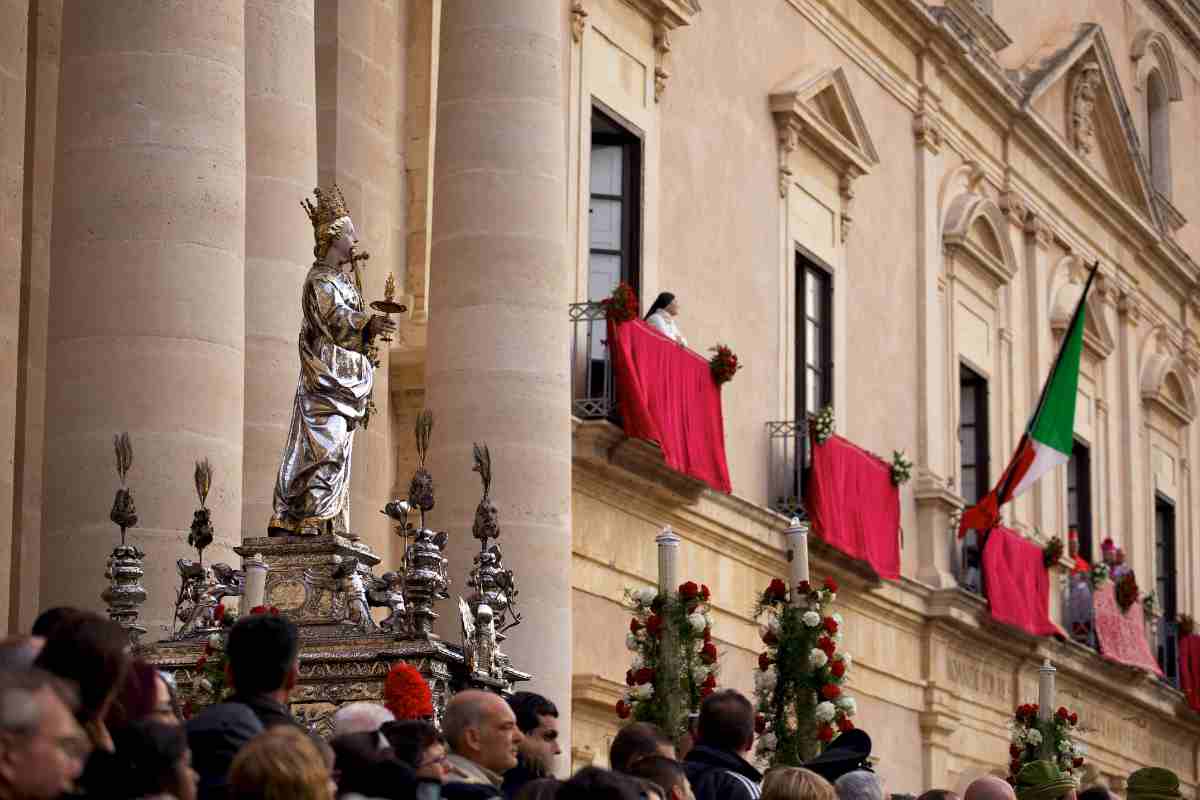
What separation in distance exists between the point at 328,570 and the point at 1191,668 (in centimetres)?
2368

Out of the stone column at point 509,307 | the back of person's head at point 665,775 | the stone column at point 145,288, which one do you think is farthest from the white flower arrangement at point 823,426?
the back of person's head at point 665,775

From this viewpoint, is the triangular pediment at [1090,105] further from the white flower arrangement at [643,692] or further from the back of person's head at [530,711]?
the back of person's head at [530,711]

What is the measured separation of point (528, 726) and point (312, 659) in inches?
91.4

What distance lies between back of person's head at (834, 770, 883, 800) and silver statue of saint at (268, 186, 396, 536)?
9.39 ft

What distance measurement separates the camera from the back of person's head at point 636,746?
7.74m

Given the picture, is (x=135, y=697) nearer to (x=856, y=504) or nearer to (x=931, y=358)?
(x=856, y=504)

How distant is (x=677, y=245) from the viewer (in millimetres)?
20609

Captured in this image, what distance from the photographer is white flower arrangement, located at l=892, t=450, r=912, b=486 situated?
23688 millimetres

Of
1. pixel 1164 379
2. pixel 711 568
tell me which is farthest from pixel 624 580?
pixel 1164 379

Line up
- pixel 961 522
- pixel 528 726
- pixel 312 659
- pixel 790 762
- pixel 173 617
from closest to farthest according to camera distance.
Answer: pixel 528 726 → pixel 312 659 → pixel 173 617 → pixel 790 762 → pixel 961 522

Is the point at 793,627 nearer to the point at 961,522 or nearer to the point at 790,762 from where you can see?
the point at 790,762

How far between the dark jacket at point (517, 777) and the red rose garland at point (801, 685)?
16.0 feet

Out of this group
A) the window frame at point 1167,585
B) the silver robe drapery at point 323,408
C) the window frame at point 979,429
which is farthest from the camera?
the window frame at point 1167,585

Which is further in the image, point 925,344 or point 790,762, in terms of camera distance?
point 925,344
